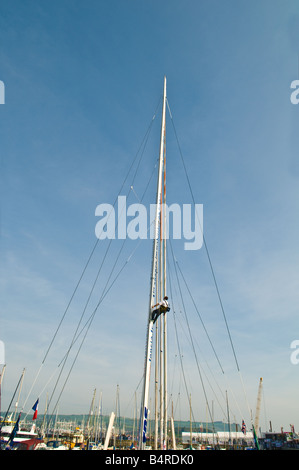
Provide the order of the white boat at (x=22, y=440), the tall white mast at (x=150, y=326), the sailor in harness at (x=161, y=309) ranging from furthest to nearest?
the white boat at (x=22, y=440) → the sailor in harness at (x=161, y=309) → the tall white mast at (x=150, y=326)

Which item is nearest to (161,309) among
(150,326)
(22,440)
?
(150,326)

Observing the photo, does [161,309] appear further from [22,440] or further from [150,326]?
[22,440]

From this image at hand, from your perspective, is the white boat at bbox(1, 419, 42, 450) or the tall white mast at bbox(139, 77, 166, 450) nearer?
the tall white mast at bbox(139, 77, 166, 450)

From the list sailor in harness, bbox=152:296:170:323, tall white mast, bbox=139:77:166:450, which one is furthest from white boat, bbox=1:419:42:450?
sailor in harness, bbox=152:296:170:323

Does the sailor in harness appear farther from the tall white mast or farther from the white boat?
the white boat

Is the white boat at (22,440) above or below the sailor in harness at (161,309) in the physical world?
below

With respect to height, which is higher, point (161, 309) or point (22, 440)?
point (161, 309)

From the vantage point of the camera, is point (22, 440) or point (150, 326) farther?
point (22, 440)

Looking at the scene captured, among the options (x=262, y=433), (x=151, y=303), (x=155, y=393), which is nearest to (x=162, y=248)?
(x=151, y=303)

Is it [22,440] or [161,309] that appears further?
[22,440]

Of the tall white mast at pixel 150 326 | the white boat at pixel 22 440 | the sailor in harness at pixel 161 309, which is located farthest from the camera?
the white boat at pixel 22 440

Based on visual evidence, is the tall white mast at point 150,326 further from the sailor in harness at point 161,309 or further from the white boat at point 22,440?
the white boat at point 22,440

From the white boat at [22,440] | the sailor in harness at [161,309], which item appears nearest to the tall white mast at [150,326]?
the sailor in harness at [161,309]
